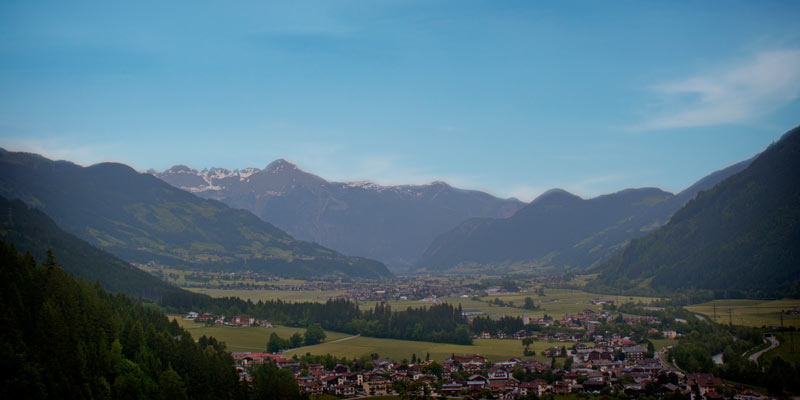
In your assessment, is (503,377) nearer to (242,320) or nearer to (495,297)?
(242,320)

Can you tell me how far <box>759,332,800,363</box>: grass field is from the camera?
59.4m

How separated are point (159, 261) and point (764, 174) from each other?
5681 inches

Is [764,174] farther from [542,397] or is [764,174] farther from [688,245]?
[542,397]

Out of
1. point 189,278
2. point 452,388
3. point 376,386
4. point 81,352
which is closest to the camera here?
point 81,352

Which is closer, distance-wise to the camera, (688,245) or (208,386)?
(208,386)

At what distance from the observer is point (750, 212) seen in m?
→ 142

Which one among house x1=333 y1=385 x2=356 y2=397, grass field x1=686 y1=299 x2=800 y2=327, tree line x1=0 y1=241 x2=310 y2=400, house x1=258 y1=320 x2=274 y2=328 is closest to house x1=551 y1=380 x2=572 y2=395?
house x1=333 y1=385 x2=356 y2=397

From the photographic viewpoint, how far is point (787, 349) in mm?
63062

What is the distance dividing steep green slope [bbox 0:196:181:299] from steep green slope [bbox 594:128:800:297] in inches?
3765

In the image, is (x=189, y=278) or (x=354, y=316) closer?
(x=354, y=316)

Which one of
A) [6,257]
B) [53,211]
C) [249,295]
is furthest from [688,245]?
[53,211]

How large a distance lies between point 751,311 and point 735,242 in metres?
47.5

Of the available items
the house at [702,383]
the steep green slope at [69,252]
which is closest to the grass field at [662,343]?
the house at [702,383]

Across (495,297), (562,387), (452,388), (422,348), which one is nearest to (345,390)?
(452,388)
